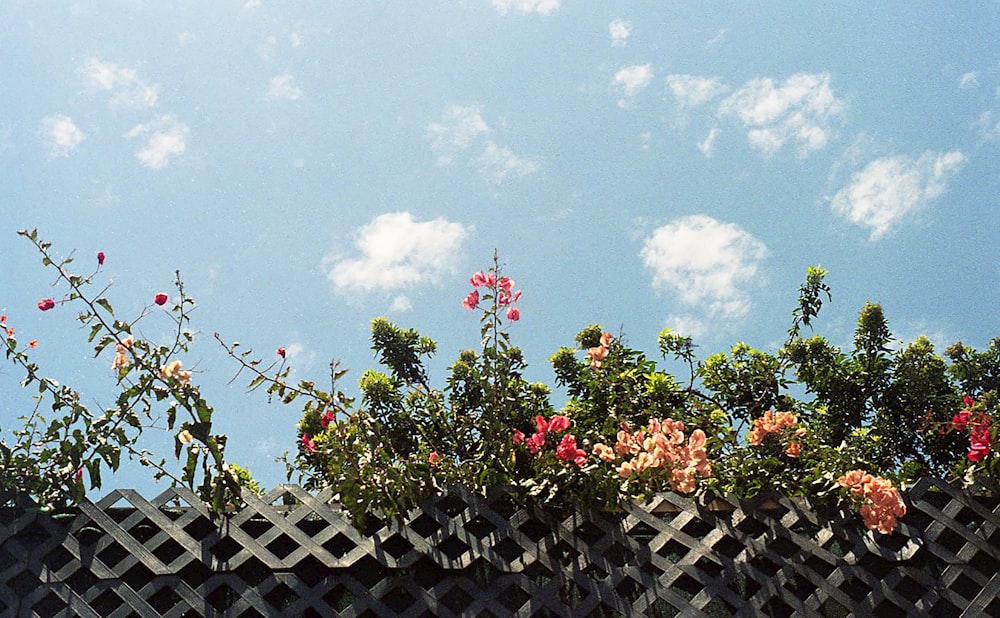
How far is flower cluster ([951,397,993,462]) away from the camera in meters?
3.30

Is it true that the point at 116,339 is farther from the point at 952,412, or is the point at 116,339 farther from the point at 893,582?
the point at 952,412

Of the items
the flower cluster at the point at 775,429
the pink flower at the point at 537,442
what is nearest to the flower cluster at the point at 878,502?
the flower cluster at the point at 775,429

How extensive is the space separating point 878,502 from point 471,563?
1.60 m

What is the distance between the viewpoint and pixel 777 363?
527 cm

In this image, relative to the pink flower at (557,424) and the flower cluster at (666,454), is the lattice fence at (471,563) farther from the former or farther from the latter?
the pink flower at (557,424)

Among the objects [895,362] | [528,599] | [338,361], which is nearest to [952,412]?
[895,362]

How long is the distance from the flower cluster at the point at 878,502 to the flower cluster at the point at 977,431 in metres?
0.48

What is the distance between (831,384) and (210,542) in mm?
5252

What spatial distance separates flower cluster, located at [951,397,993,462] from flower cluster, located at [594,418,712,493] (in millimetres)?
1187

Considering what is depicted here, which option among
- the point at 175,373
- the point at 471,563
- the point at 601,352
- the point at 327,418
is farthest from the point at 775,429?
the point at 175,373

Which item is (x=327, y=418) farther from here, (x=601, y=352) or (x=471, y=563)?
(x=601, y=352)

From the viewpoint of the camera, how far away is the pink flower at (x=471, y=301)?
132 inches

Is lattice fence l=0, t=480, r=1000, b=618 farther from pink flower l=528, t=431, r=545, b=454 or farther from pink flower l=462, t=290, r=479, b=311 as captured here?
pink flower l=462, t=290, r=479, b=311

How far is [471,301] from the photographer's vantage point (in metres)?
3.36
